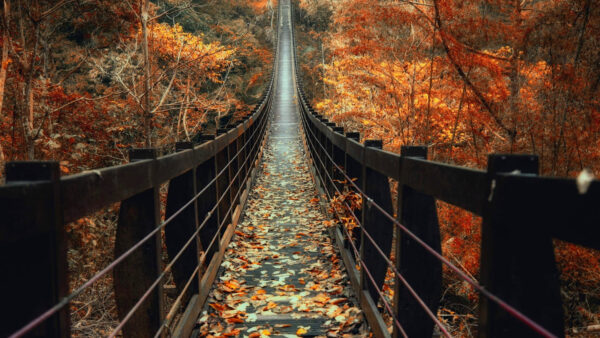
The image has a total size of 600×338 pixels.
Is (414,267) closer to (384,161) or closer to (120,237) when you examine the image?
(384,161)

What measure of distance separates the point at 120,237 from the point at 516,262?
1.97 m

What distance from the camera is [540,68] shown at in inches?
414

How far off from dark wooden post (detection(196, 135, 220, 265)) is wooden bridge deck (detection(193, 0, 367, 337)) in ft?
1.35

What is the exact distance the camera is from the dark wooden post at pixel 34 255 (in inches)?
52.7

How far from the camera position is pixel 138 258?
7.89 feet

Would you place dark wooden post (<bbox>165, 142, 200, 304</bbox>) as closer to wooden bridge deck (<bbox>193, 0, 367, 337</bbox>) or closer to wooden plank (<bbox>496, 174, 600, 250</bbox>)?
wooden bridge deck (<bbox>193, 0, 367, 337</bbox>)

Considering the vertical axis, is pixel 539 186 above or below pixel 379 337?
above

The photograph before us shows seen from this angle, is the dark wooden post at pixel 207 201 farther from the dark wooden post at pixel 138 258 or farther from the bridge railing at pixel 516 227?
the bridge railing at pixel 516 227

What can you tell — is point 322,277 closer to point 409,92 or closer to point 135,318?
point 135,318

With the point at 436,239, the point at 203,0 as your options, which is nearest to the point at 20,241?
the point at 436,239

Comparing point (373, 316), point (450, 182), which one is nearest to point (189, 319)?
point (373, 316)

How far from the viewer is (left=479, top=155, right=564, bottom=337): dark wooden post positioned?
55.0 inches

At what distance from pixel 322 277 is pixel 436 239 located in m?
2.45

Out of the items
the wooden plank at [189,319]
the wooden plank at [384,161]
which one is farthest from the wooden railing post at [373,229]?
the wooden plank at [189,319]
